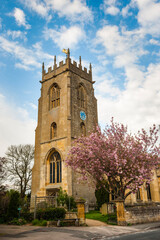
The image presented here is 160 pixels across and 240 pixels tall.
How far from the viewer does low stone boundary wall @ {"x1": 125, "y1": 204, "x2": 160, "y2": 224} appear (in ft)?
51.6

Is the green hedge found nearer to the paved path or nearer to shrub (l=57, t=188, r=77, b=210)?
the paved path

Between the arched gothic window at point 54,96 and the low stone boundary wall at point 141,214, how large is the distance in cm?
1905

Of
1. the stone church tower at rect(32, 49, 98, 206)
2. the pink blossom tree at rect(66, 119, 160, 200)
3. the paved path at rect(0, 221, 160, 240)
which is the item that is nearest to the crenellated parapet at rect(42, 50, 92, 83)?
the stone church tower at rect(32, 49, 98, 206)

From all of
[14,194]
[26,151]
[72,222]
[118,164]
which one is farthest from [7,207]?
[26,151]

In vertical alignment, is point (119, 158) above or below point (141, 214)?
above

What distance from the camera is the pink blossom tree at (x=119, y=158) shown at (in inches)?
664

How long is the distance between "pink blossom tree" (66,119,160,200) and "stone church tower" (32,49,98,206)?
8.62 meters

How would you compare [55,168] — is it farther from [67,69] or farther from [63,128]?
[67,69]

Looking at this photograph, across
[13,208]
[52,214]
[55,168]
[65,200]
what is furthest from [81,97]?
[52,214]

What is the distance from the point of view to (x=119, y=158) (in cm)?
1727

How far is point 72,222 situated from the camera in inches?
587

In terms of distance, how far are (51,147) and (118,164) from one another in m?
14.5

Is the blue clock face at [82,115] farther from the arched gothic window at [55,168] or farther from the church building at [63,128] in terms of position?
the arched gothic window at [55,168]

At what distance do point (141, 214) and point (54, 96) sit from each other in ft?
69.5
